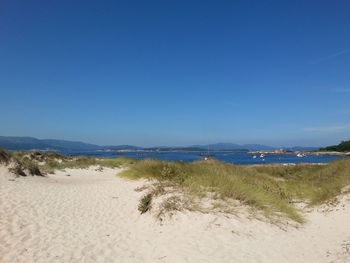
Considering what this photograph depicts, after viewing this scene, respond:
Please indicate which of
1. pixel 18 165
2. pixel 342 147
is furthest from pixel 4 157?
pixel 342 147

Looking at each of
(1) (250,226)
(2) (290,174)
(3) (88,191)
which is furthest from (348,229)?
(2) (290,174)

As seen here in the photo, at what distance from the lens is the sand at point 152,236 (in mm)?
6387

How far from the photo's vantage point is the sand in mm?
6387

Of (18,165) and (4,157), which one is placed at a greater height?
(4,157)

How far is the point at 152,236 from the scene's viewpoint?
25.8 ft

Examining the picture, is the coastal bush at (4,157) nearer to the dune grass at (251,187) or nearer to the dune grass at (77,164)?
the dune grass at (77,164)

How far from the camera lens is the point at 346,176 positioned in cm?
1436

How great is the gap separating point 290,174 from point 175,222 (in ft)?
59.8

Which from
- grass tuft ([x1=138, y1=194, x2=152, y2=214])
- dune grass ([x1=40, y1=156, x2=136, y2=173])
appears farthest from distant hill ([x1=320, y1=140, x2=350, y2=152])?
grass tuft ([x1=138, y1=194, x2=152, y2=214])

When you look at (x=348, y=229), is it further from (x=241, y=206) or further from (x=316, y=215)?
(x=241, y=206)

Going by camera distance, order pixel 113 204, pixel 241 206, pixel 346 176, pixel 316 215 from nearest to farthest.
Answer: pixel 241 206
pixel 316 215
pixel 113 204
pixel 346 176

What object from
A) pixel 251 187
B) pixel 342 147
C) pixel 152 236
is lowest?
pixel 152 236

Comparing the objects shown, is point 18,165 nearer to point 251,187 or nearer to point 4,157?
point 4,157

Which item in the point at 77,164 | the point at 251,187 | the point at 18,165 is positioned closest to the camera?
the point at 251,187
